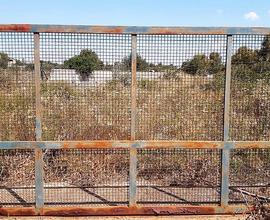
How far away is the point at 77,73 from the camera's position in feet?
15.9

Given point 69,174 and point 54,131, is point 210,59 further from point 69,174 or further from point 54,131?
point 69,174

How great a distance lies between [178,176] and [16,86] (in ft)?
8.26

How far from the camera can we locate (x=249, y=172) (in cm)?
552

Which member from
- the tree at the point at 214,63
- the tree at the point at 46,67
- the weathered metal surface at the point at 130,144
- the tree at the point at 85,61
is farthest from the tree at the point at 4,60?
the tree at the point at 214,63

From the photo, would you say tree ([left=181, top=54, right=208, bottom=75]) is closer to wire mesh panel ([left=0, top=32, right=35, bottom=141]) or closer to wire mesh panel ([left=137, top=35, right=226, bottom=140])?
wire mesh panel ([left=137, top=35, right=226, bottom=140])

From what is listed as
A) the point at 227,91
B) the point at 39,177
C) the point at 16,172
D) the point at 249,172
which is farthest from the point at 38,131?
the point at 249,172

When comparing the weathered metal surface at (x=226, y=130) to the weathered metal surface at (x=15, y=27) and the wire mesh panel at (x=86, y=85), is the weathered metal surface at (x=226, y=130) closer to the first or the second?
the wire mesh panel at (x=86, y=85)

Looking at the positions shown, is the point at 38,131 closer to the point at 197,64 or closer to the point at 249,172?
the point at 197,64

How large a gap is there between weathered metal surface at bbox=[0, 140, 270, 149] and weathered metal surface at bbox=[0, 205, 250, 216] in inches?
30.0

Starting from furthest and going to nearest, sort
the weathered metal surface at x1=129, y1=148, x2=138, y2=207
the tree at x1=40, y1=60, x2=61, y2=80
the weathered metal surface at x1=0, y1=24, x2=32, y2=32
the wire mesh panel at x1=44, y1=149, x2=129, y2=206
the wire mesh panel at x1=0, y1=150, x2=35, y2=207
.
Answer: the wire mesh panel at x1=0, y1=150, x2=35, y2=207
the wire mesh panel at x1=44, y1=149, x2=129, y2=206
the weathered metal surface at x1=129, y1=148, x2=138, y2=207
the tree at x1=40, y1=60, x2=61, y2=80
the weathered metal surface at x1=0, y1=24, x2=32, y2=32

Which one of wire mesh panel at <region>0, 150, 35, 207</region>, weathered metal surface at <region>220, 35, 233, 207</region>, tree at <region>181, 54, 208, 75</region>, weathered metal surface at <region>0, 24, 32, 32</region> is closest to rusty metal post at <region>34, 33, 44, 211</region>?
weathered metal surface at <region>0, 24, 32, 32</region>

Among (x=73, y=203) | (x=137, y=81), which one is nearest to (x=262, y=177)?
(x=137, y=81)

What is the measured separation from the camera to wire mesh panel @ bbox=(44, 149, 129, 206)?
5.38 metres

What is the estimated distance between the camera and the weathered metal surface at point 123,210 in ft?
16.4
